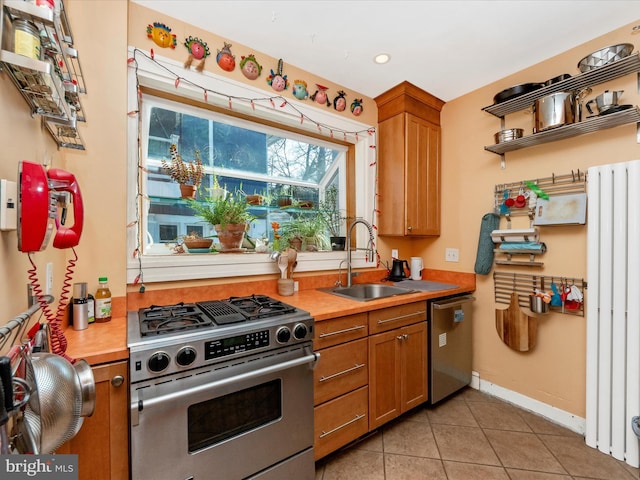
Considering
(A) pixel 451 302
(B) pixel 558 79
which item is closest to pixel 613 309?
(A) pixel 451 302

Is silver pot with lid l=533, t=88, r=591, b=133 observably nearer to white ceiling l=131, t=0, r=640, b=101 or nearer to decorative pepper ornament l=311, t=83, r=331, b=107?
white ceiling l=131, t=0, r=640, b=101

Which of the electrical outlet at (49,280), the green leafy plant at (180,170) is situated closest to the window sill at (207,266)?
the electrical outlet at (49,280)

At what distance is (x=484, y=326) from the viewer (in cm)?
244

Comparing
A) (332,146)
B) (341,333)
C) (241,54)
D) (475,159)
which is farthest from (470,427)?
(241,54)

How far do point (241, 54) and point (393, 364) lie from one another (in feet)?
7.55

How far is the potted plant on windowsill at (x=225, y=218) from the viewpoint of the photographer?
1.95m

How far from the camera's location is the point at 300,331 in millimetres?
1433

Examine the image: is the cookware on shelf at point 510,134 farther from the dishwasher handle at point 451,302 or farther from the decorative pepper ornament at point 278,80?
the decorative pepper ornament at point 278,80

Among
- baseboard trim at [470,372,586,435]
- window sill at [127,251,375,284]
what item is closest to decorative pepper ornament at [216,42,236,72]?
window sill at [127,251,375,284]

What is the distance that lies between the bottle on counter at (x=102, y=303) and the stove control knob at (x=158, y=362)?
0.55m

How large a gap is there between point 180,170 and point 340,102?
140cm

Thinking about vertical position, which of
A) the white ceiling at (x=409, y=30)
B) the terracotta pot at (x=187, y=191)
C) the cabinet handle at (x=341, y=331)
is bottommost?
the cabinet handle at (x=341, y=331)

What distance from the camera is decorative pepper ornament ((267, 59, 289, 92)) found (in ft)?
6.79

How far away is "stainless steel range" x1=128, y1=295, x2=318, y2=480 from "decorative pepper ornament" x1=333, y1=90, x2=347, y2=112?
1.72m
